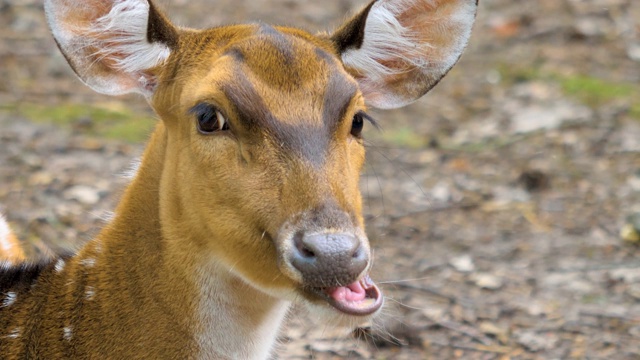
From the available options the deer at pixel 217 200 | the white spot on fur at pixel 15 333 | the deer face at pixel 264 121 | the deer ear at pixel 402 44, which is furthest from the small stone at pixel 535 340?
the white spot on fur at pixel 15 333

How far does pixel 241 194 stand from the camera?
401cm

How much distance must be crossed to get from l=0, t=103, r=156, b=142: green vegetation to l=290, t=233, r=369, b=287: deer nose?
5207 mm

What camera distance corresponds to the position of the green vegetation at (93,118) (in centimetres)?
875

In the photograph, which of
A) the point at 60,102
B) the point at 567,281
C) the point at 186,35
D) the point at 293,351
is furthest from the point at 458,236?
the point at 60,102

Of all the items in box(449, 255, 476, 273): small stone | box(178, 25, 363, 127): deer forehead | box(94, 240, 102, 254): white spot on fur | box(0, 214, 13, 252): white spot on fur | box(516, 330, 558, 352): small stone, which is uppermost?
box(178, 25, 363, 127): deer forehead

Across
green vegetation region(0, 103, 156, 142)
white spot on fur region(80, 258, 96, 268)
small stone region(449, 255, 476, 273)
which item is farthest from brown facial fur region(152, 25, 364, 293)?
green vegetation region(0, 103, 156, 142)

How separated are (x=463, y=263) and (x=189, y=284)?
3153mm

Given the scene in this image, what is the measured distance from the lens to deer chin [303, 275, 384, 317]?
3.77 meters

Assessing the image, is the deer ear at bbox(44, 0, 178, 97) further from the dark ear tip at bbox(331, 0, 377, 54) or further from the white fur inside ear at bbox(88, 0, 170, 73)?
the dark ear tip at bbox(331, 0, 377, 54)

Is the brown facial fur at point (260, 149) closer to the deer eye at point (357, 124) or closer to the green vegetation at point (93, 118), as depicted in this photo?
the deer eye at point (357, 124)

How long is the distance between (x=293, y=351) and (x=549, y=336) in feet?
5.06

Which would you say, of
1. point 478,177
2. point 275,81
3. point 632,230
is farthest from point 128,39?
point 478,177

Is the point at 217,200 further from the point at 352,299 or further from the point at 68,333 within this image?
the point at 68,333

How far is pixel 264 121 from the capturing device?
4.04 meters
